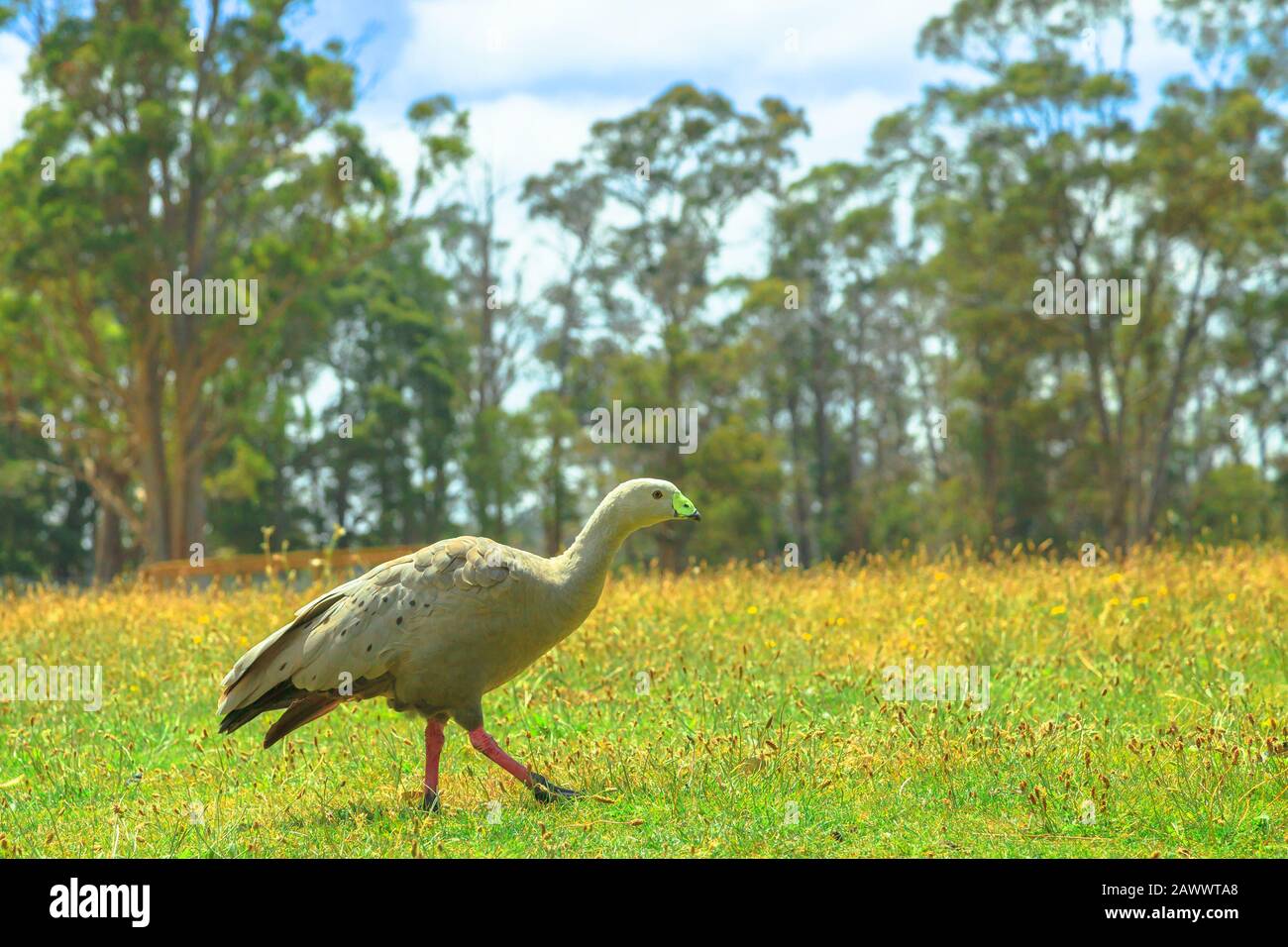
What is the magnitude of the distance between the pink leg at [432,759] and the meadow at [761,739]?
0.10m

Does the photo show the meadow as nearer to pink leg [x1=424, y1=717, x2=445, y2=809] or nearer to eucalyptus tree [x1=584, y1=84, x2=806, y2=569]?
pink leg [x1=424, y1=717, x2=445, y2=809]

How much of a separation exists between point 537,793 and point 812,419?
112ft

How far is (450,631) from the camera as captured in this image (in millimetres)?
4902

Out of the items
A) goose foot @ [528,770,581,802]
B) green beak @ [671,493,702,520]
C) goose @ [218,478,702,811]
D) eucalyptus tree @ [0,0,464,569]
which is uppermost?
eucalyptus tree @ [0,0,464,569]

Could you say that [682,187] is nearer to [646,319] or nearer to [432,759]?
[646,319]

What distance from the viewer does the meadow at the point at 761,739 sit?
15.1 feet

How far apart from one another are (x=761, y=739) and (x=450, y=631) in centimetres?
155

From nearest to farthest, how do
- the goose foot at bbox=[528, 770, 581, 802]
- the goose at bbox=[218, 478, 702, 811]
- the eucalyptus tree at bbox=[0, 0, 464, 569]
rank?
1. the goose at bbox=[218, 478, 702, 811]
2. the goose foot at bbox=[528, 770, 581, 802]
3. the eucalyptus tree at bbox=[0, 0, 464, 569]

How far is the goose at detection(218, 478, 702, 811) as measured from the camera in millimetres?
4938

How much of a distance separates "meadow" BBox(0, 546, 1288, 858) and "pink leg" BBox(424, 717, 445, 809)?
0.34ft

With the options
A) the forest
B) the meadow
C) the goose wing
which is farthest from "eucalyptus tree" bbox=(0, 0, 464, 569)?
the goose wing

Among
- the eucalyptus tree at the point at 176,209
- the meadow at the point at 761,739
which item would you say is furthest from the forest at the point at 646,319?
the meadow at the point at 761,739

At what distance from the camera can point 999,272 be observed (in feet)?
94.7

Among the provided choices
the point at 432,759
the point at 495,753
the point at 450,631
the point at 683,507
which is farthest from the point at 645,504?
the point at 432,759
